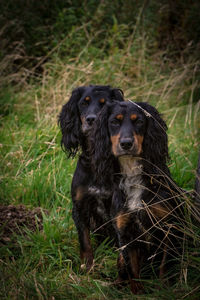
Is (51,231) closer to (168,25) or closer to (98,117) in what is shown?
(98,117)

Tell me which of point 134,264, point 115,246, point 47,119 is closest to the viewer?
point 134,264

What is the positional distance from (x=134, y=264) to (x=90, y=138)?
1045 mm

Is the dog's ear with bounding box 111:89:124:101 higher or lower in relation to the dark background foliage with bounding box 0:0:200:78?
lower

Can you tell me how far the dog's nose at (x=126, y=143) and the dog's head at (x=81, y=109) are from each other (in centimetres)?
78

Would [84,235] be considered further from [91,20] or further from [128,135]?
[91,20]

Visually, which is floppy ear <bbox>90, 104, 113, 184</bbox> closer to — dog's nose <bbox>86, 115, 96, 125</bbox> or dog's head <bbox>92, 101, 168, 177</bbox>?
dog's head <bbox>92, 101, 168, 177</bbox>

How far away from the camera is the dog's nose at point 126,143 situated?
2.83 meters

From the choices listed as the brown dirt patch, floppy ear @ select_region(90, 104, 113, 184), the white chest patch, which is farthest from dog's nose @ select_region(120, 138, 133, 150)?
the brown dirt patch

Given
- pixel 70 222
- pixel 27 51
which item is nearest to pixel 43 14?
pixel 27 51

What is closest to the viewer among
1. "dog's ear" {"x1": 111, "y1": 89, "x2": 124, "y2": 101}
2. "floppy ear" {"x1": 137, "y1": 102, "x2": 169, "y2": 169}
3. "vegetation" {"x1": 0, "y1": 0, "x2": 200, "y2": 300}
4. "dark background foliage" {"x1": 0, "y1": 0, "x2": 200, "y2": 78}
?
"vegetation" {"x1": 0, "y1": 0, "x2": 200, "y2": 300}

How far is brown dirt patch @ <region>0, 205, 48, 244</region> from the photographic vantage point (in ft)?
12.1

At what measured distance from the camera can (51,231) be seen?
3.53 metres

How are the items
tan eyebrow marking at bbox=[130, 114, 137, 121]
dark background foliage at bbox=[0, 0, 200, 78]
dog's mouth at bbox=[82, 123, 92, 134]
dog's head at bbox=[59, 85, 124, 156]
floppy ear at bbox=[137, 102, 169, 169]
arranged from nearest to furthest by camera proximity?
tan eyebrow marking at bbox=[130, 114, 137, 121]
floppy ear at bbox=[137, 102, 169, 169]
dog's mouth at bbox=[82, 123, 92, 134]
dog's head at bbox=[59, 85, 124, 156]
dark background foliage at bbox=[0, 0, 200, 78]

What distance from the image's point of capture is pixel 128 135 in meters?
2.86
